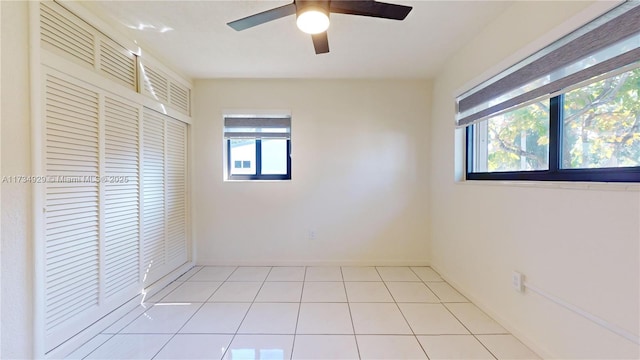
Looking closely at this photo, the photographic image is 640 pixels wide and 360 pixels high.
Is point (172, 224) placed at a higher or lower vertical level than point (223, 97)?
lower

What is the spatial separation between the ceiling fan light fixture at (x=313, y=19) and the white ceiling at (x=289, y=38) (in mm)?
439

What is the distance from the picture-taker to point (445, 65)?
9.12 feet

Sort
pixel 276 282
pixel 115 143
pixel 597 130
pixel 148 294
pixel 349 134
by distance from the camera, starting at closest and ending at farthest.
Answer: pixel 597 130 < pixel 115 143 < pixel 148 294 < pixel 276 282 < pixel 349 134

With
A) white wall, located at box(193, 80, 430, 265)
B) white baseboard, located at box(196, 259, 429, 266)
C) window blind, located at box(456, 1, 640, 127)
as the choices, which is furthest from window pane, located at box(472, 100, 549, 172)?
white baseboard, located at box(196, 259, 429, 266)

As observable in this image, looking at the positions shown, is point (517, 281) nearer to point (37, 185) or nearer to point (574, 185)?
point (574, 185)

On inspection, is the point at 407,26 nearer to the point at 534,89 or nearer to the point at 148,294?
the point at 534,89

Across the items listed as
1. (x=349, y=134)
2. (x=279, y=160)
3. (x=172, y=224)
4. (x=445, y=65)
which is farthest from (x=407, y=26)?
(x=172, y=224)

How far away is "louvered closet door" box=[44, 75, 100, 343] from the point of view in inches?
60.7

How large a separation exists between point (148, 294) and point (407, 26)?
3180mm

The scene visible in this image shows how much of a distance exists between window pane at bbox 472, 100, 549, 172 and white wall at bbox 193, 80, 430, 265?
0.84 metres

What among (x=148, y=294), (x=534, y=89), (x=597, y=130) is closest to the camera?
(x=597, y=130)

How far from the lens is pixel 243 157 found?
3332 millimetres

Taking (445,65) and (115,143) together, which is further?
(445,65)

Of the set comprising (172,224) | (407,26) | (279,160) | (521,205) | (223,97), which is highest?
(407,26)
